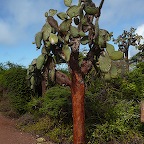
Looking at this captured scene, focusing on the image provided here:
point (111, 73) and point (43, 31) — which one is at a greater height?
point (43, 31)

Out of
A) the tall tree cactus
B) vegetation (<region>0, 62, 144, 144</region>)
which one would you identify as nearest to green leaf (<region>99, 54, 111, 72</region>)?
the tall tree cactus

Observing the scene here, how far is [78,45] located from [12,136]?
11.4 feet

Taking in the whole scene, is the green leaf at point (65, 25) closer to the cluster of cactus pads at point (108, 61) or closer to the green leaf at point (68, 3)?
the green leaf at point (68, 3)

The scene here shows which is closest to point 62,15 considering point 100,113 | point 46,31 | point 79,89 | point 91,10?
point 46,31

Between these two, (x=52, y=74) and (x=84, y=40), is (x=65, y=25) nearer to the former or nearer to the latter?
(x=84, y=40)

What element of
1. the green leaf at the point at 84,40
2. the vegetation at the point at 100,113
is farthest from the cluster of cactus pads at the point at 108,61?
the vegetation at the point at 100,113

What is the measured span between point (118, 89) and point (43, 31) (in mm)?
3560

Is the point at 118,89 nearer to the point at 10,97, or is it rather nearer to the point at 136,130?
the point at 136,130

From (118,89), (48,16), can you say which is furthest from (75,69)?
(118,89)

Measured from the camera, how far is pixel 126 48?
67.5 ft

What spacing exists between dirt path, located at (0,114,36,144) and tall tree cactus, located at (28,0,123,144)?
2.20 metres

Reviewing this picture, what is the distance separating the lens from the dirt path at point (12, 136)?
731 centimetres

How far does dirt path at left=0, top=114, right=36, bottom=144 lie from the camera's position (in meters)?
7.31

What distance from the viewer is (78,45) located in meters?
5.58
